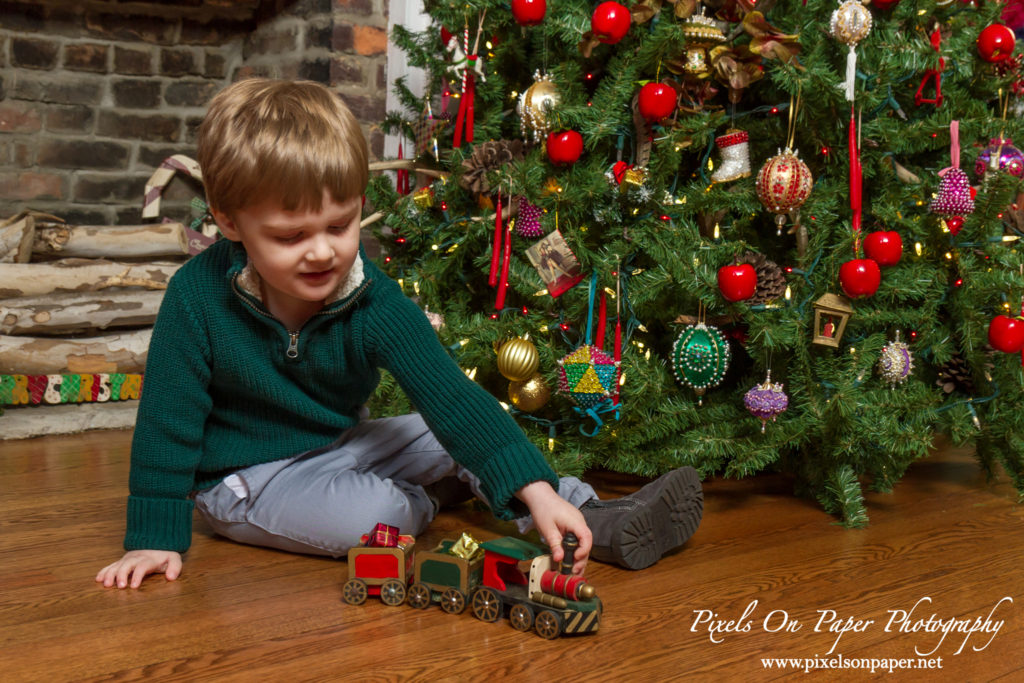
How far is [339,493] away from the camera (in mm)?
1279

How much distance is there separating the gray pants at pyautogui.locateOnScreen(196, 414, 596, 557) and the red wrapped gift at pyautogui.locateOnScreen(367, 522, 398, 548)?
109 millimetres

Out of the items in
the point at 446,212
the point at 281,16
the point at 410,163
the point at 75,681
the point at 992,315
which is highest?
the point at 281,16

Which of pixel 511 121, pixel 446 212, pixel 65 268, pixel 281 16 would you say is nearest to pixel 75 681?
pixel 446 212

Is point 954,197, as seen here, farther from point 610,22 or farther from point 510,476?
point 510,476

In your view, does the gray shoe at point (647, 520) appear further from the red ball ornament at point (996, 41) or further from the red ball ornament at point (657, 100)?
the red ball ornament at point (996, 41)

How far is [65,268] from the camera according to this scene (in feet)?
7.80

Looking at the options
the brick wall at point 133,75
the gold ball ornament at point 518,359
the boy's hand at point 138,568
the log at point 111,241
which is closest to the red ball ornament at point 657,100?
the gold ball ornament at point 518,359

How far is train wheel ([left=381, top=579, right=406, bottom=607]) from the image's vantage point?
1112mm

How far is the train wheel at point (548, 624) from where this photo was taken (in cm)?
102

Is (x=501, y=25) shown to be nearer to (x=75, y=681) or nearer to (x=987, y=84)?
(x=987, y=84)

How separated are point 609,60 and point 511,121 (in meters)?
0.26

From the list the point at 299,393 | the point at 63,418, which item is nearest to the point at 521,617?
the point at 299,393

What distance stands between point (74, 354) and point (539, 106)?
136 cm

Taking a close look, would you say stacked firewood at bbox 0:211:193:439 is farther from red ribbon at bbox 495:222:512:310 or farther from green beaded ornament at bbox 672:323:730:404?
green beaded ornament at bbox 672:323:730:404
